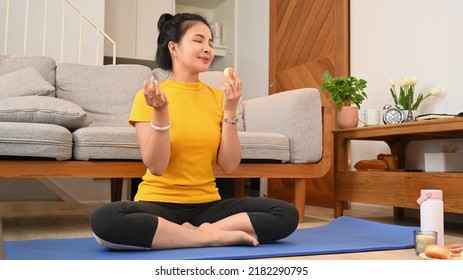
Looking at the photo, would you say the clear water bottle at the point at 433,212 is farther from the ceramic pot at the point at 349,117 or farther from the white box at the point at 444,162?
the ceramic pot at the point at 349,117

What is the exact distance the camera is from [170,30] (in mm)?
1594

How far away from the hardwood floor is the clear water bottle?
0.31ft

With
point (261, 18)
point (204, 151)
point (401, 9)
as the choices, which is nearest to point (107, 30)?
point (261, 18)

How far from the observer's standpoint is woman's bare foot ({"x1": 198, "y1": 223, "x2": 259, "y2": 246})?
4.73ft

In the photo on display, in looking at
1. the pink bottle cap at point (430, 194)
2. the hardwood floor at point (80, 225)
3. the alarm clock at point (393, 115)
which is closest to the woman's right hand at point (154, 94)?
the hardwood floor at point (80, 225)

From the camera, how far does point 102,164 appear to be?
2.10 meters

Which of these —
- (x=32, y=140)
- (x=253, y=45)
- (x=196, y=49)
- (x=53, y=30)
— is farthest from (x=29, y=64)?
(x=253, y=45)

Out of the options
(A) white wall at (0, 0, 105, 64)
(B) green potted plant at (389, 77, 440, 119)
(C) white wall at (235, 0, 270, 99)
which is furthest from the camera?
(C) white wall at (235, 0, 270, 99)

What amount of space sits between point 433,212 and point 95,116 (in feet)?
5.77

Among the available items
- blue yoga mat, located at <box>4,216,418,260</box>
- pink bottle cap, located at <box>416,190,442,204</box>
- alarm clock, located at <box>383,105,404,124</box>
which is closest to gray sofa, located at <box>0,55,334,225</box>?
alarm clock, located at <box>383,105,404,124</box>

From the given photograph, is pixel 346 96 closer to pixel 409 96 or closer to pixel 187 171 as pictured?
pixel 409 96

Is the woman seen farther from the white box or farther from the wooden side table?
the white box
